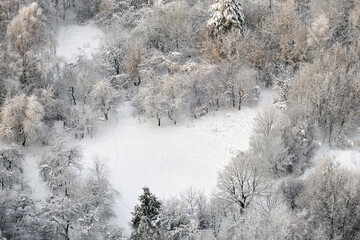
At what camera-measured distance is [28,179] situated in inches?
1545

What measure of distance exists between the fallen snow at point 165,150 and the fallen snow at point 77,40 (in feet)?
32.1

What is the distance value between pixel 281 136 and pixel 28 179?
21769 millimetres

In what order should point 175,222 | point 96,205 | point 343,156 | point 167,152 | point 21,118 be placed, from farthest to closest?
point 167,152 < point 21,118 < point 343,156 < point 96,205 < point 175,222

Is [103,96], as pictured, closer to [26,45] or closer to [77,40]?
[26,45]

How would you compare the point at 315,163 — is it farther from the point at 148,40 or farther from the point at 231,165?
the point at 148,40

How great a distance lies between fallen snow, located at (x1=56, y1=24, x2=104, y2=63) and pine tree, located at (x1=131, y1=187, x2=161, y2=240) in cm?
2295

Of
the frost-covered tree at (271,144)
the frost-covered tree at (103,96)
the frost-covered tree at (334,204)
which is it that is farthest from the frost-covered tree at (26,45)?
the frost-covered tree at (334,204)

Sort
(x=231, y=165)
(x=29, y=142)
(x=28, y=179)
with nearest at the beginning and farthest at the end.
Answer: (x=231, y=165), (x=28, y=179), (x=29, y=142)

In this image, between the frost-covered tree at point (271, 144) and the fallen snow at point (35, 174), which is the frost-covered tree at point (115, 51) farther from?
the frost-covered tree at point (271, 144)

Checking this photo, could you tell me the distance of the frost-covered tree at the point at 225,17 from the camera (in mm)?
50344

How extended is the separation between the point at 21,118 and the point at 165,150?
13.2 m

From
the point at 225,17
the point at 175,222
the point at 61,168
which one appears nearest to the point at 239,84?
the point at 225,17

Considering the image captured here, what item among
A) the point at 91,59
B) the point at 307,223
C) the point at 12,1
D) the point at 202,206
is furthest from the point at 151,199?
the point at 12,1

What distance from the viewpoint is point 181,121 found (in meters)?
46.5
